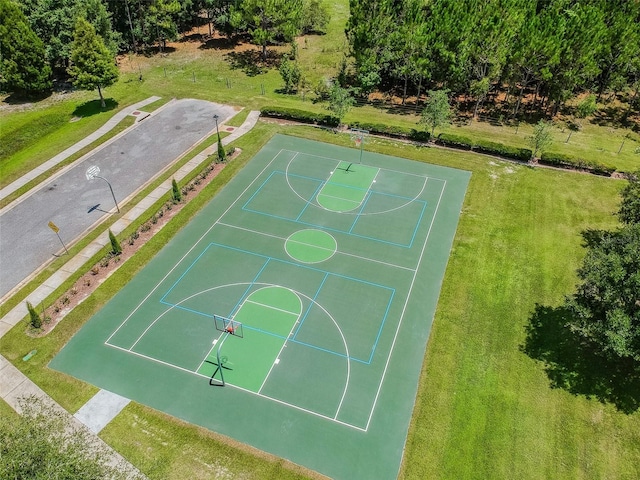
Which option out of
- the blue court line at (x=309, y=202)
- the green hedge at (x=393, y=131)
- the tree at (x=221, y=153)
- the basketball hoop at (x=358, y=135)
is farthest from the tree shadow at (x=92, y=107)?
the blue court line at (x=309, y=202)

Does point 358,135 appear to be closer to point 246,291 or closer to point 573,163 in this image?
point 573,163

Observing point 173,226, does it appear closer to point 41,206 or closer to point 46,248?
point 46,248

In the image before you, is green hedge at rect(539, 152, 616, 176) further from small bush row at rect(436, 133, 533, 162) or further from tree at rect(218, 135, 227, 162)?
tree at rect(218, 135, 227, 162)

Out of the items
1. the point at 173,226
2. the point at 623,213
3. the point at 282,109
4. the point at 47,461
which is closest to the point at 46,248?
the point at 173,226

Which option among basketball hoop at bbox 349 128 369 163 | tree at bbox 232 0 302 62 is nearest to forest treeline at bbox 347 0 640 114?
basketball hoop at bbox 349 128 369 163

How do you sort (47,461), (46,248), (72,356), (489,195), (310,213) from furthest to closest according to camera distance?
(489,195) < (310,213) < (46,248) < (72,356) < (47,461)

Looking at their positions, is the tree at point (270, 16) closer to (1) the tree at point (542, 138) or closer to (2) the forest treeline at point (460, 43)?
(2) the forest treeline at point (460, 43)

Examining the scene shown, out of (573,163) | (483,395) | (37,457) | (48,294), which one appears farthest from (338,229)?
(37,457)
